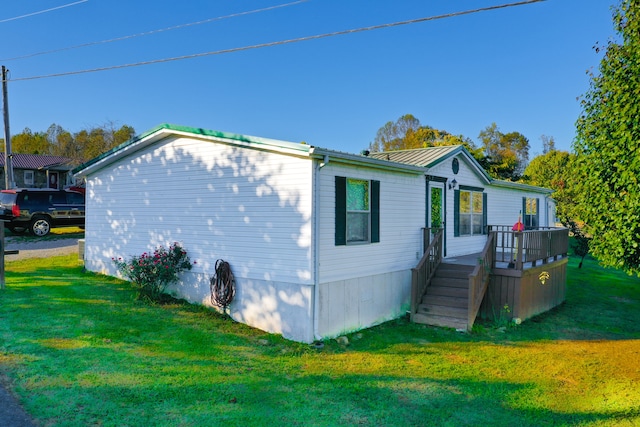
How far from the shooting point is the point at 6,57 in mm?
18984

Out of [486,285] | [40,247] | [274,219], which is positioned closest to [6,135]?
[40,247]

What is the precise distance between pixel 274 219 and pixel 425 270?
13.2 feet

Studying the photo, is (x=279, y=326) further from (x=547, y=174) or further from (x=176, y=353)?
(x=547, y=174)

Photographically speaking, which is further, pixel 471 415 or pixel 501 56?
pixel 501 56

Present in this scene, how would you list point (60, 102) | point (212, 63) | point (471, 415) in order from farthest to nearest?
1. point (60, 102)
2. point (212, 63)
3. point (471, 415)

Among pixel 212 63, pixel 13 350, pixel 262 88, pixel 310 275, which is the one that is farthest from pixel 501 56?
pixel 13 350

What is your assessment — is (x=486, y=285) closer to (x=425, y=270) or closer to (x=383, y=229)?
(x=425, y=270)

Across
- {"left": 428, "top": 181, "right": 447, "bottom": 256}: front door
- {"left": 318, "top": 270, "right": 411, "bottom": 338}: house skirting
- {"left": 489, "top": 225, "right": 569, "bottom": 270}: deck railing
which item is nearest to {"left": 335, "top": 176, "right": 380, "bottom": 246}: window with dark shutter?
{"left": 318, "top": 270, "right": 411, "bottom": 338}: house skirting

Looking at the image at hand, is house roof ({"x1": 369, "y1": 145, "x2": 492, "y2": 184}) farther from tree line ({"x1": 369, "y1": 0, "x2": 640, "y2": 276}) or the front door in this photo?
tree line ({"x1": 369, "y1": 0, "x2": 640, "y2": 276})

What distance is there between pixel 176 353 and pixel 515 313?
7474 mm

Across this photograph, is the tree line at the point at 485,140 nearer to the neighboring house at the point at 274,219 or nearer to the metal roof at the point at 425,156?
the metal roof at the point at 425,156

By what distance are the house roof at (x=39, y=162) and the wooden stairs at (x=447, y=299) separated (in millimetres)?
33517

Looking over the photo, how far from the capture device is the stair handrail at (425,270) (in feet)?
31.8

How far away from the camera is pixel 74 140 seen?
49.5 meters
